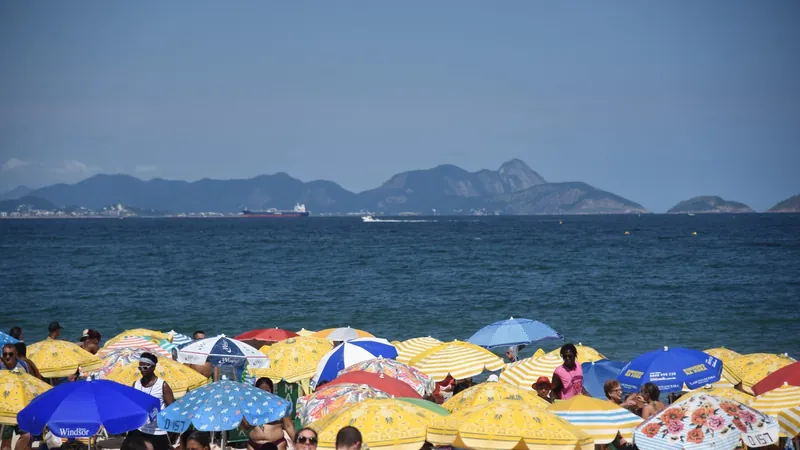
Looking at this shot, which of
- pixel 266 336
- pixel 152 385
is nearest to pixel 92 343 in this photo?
pixel 266 336

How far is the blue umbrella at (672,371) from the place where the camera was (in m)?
12.1

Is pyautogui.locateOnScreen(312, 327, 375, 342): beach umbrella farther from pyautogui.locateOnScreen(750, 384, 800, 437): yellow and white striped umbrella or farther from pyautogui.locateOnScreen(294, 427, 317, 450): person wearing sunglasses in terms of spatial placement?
pyautogui.locateOnScreen(294, 427, 317, 450): person wearing sunglasses

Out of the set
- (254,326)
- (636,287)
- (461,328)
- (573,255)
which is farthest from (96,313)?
(573,255)

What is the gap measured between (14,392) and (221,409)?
2.71 metres

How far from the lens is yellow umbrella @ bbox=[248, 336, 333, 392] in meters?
14.3

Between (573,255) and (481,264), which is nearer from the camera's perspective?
(481,264)

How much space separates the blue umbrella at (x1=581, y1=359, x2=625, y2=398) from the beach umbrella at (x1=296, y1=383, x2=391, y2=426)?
4.19 m

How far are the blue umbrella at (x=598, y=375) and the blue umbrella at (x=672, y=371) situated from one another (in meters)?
0.81

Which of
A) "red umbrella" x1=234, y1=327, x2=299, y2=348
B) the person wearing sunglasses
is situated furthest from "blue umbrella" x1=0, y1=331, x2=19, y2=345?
the person wearing sunglasses

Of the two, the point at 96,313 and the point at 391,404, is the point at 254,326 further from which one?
the point at 391,404

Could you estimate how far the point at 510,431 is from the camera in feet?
28.2

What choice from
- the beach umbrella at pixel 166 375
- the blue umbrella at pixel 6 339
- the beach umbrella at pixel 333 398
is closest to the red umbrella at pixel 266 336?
the blue umbrella at pixel 6 339

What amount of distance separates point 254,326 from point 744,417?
27304 mm

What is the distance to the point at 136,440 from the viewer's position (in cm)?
662
